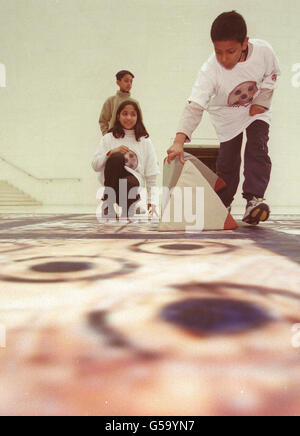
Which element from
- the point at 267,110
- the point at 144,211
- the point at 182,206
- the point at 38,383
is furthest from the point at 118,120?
the point at 38,383

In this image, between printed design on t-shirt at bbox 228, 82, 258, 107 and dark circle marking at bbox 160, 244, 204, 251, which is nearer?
dark circle marking at bbox 160, 244, 204, 251

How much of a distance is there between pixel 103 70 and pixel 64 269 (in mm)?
6726

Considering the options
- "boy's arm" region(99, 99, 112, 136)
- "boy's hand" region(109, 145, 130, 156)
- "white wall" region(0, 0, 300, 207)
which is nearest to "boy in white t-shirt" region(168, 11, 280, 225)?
"boy's hand" region(109, 145, 130, 156)

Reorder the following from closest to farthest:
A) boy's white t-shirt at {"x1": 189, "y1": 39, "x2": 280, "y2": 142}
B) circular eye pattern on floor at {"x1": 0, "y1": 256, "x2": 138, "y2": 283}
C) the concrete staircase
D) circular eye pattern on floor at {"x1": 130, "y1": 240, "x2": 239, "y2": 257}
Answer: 1. circular eye pattern on floor at {"x1": 0, "y1": 256, "x2": 138, "y2": 283}
2. circular eye pattern on floor at {"x1": 130, "y1": 240, "x2": 239, "y2": 257}
3. boy's white t-shirt at {"x1": 189, "y1": 39, "x2": 280, "y2": 142}
4. the concrete staircase

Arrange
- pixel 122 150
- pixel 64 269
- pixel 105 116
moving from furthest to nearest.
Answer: pixel 105 116 → pixel 122 150 → pixel 64 269

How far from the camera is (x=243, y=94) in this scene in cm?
158

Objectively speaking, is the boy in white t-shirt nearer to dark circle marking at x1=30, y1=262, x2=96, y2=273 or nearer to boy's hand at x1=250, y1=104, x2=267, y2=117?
boy's hand at x1=250, y1=104, x2=267, y2=117

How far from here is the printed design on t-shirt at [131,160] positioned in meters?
2.17

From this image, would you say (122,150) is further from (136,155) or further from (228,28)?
(228,28)

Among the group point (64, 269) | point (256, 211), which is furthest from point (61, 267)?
point (256, 211)

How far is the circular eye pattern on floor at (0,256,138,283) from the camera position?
1.64 feet

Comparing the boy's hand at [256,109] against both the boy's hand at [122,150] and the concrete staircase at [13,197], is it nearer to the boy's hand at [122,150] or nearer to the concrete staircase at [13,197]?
Result: the boy's hand at [122,150]

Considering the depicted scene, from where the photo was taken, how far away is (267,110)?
1615 millimetres
